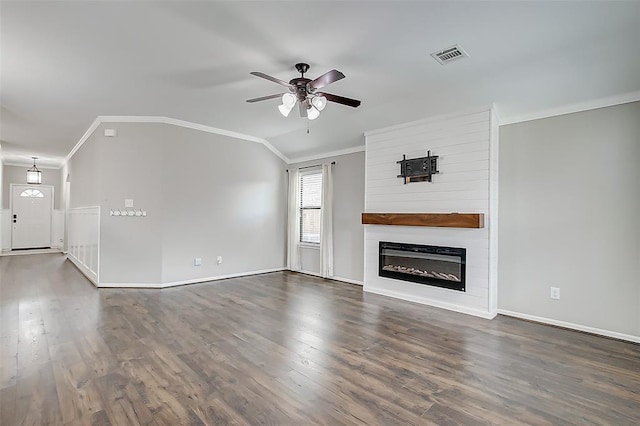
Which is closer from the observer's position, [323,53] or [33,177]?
[323,53]

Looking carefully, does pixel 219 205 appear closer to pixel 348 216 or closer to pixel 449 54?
pixel 348 216

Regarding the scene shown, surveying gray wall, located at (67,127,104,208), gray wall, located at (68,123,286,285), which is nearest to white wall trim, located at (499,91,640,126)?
gray wall, located at (68,123,286,285)

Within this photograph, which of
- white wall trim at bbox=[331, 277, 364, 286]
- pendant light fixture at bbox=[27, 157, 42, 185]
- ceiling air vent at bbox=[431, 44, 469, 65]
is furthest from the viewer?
pendant light fixture at bbox=[27, 157, 42, 185]

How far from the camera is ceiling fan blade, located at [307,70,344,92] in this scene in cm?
277

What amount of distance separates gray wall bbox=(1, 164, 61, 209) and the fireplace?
35.8ft

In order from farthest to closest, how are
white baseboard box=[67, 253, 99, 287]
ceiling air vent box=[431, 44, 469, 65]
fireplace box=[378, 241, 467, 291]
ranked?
1. white baseboard box=[67, 253, 99, 287]
2. fireplace box=[378, 241, 467, 291]
3. ceiling air vent box=[431, 44, 469, 65]

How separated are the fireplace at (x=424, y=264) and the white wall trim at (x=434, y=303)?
233 mm

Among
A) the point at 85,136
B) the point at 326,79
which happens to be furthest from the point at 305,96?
the point at 85,136

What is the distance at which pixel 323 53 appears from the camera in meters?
3.07

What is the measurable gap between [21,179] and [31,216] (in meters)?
1.17

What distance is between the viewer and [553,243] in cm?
377

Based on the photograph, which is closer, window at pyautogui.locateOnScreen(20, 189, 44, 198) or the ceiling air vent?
the ceiling air vent

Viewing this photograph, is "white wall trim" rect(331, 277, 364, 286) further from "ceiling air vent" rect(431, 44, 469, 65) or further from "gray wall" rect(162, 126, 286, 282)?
"ceiling air vent" rect(431, 44, 469, 65)

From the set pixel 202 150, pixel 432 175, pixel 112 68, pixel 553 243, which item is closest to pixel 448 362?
pixel 553 243
